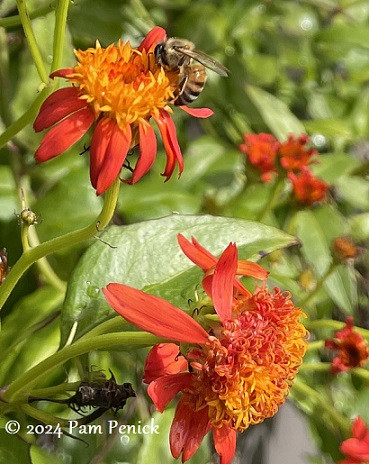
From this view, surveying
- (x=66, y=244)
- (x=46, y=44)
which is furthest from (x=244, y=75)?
(x=66, y=244)

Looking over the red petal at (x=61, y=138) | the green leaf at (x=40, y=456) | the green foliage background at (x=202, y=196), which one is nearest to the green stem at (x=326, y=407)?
the green foliage background at (x=202, y=196)

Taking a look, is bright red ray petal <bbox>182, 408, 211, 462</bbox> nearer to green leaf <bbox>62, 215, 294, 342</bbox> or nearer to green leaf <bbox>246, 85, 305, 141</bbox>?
green leaf <bbox>62, 215, 294, 342</bbox>

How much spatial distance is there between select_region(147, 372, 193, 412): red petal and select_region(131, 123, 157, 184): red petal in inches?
4.6

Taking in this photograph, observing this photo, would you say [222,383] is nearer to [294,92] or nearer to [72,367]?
[72,367]

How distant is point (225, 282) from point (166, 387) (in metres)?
0.07

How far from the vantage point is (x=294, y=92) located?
117cm

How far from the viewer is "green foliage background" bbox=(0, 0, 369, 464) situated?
510mm

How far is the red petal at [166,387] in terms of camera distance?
366mm

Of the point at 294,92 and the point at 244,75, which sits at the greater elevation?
the point at 244,75

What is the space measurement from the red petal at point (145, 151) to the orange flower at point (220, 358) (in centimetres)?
5

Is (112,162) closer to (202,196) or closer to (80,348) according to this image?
(80,348)

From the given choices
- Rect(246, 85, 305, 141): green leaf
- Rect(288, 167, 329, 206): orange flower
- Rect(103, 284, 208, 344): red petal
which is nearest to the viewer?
Rect(103, 284, 208, 344): red petal

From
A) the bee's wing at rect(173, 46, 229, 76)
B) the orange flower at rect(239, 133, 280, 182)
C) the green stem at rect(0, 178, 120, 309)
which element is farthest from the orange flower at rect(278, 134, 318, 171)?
the green stem at rect(0, 178, 120, 309)

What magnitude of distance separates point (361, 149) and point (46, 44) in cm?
71
